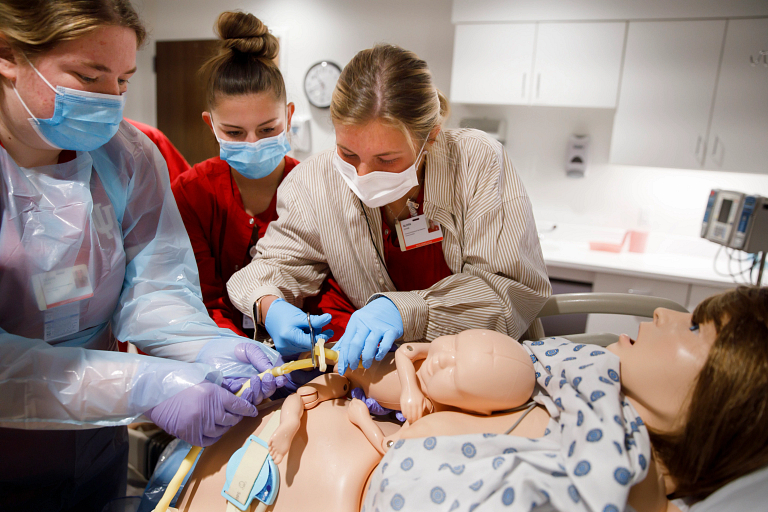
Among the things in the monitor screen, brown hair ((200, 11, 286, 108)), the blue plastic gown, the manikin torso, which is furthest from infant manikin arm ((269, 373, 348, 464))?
the monitor screen

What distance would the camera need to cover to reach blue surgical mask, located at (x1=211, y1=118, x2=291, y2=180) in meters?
1.76

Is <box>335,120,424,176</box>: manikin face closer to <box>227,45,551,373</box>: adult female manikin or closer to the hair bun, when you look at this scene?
<box>227,45,551,373</box>: adult female manikin

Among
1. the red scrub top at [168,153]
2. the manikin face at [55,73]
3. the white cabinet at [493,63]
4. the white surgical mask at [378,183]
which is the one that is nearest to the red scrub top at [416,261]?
the white surgical mask at [378,183]

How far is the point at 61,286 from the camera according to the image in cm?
113

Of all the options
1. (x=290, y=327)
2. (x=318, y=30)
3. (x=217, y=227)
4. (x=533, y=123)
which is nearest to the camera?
(x=290, y=327)

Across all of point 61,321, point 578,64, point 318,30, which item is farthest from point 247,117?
point 318,30

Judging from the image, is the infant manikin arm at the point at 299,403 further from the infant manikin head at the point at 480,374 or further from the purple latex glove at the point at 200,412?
the infant manikin head at the point at 480,374

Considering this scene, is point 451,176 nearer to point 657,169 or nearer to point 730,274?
point 730,274

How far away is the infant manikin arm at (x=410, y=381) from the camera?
1.07 meters

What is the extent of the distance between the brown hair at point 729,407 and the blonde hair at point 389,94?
2.70ft

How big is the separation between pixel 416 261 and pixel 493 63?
2455 mm

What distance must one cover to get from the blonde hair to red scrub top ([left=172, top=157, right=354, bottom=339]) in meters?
0.71

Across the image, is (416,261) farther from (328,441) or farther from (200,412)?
(200,412)

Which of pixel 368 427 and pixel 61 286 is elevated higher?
pixel 61 286
